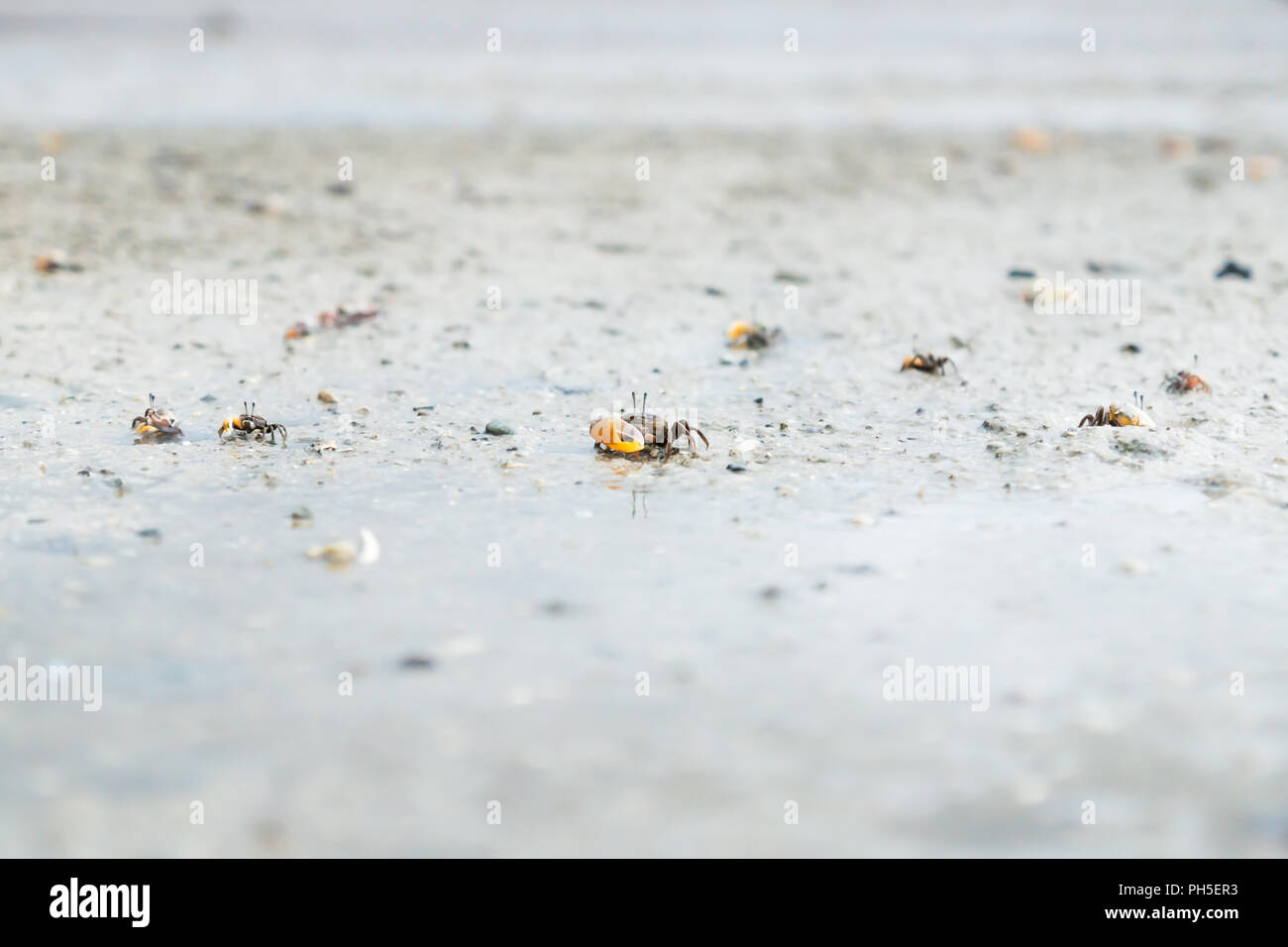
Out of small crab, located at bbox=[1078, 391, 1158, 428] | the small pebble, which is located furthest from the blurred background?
the small pebble

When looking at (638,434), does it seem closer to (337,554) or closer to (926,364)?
(337,554)

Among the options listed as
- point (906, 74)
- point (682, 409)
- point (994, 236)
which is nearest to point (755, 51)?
point (906, 74)

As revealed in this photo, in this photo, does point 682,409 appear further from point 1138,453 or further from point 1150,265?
point 1150,265

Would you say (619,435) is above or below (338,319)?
below

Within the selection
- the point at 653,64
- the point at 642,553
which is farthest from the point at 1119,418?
the point at 653,64

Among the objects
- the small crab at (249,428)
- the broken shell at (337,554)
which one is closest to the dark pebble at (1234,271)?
the small crab at (249,428)

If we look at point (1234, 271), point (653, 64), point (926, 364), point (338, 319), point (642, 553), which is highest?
point (653, 64)
